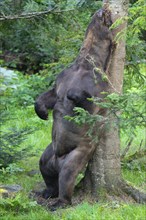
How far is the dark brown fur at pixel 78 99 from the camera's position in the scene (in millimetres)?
6805

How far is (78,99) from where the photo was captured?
6.75 m

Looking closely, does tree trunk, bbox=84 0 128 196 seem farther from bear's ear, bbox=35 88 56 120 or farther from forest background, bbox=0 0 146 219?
bear's ear, bbox=35 88 56 120

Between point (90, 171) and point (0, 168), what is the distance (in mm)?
2421

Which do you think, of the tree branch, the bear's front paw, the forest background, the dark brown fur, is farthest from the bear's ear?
the tree branch

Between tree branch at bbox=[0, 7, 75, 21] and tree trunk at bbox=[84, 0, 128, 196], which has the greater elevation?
tree branch at bbox=[0, 7, 75, 21]

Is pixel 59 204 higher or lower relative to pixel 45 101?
lower

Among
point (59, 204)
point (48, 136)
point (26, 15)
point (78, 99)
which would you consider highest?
point (26, 15)

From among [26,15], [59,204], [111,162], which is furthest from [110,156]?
[26,15]

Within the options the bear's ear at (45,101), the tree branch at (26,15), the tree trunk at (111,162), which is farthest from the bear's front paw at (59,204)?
the tree branch at (26,15)

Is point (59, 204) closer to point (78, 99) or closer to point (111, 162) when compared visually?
point (111, 162)

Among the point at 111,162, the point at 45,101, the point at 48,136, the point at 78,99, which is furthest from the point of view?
the point at 48,136

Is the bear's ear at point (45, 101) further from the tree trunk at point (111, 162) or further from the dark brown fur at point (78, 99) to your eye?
the tree trunk at point (111, 162)

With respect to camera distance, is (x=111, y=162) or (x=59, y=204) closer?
(x=59, y=204)

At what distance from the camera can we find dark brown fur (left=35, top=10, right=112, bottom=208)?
6.80 metres
